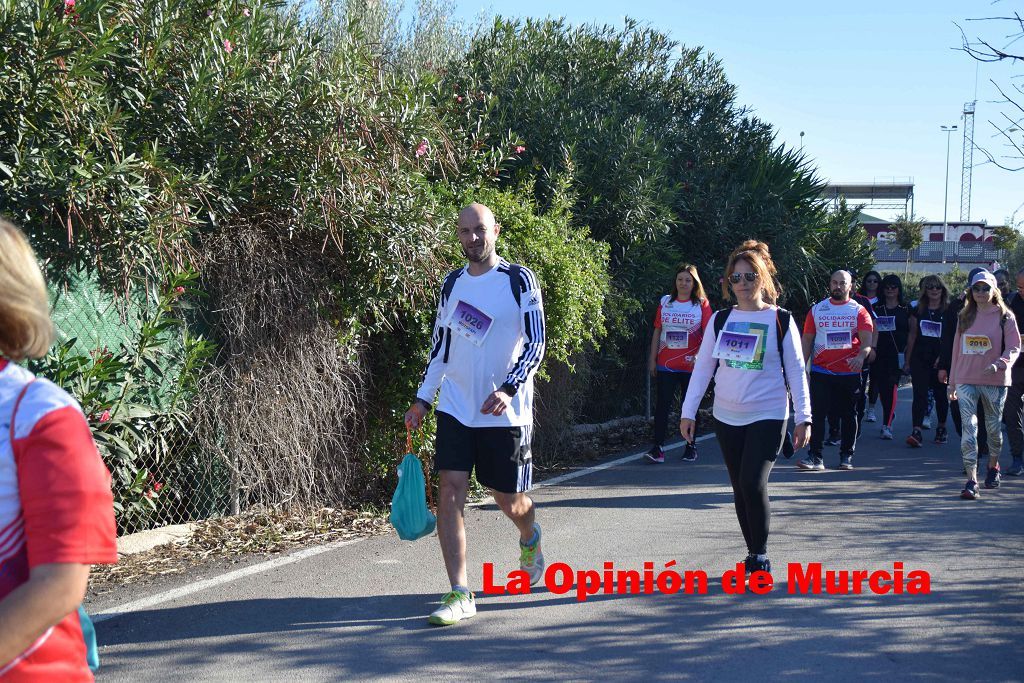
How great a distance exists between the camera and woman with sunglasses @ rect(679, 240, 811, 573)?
5871mm

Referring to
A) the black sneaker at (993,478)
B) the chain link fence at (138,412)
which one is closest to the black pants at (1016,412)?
the black sneaker at (993,478)

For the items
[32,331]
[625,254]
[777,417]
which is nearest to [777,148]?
[625,254]

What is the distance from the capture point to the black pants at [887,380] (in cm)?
1242

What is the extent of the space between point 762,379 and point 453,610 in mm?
2221

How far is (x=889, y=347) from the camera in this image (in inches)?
492

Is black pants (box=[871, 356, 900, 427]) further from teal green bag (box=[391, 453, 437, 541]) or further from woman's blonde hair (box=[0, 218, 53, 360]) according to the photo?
woman's blonde hair (box=[0, 218, 53, 360])

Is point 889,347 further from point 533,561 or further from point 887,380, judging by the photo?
point 533,561

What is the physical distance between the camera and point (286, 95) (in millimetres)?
6562

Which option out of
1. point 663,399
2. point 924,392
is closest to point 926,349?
point 924,392

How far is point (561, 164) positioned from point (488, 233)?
6750 millimetres

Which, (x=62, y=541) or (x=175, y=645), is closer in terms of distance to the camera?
(x=62, y=541)

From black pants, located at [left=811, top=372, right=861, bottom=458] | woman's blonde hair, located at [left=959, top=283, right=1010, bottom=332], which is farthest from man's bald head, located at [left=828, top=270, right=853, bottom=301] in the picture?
woman's blonde hair, located at [left=959, top=283, right=1010, bottom=332]

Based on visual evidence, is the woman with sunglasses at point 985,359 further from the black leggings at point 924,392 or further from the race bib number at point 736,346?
the race bib number at point 736,346

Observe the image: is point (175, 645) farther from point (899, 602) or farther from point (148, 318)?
point (899, 602)
